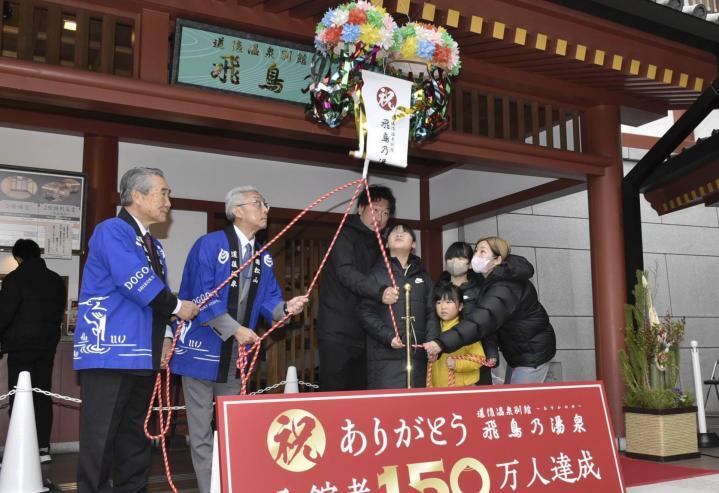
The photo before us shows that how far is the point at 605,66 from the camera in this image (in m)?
4.36

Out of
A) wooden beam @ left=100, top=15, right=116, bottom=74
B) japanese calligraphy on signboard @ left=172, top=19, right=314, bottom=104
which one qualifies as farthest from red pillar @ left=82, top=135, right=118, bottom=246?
japanese calligraphy on signboard @ left=172, top=19, right=314, bottom=104

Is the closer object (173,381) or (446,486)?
(446,486)

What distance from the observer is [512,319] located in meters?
3.66

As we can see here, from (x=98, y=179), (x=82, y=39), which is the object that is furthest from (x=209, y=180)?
(x=82, y=39)

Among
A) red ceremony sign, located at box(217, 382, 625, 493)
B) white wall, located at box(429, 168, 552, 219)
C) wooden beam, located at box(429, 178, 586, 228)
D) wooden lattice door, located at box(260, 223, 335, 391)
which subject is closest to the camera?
red ceremony sign, located at box(217, 382, 625, 493)

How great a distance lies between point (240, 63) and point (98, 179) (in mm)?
2195

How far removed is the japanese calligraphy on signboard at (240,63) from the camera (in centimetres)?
353

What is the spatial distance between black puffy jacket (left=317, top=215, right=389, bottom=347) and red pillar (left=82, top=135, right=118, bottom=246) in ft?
8.43

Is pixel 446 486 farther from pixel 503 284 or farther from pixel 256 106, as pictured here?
pixel 256 106

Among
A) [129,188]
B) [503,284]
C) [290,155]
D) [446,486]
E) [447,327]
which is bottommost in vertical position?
[446,486]

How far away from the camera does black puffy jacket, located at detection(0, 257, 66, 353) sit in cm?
448

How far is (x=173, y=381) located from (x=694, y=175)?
4.44 m

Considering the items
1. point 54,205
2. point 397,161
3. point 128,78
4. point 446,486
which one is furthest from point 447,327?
point 54,205

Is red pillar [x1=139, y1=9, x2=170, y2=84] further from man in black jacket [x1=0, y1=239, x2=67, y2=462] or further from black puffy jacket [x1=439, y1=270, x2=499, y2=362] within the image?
black puffy jacket [x1=439, y1=270, x2=499, y2=362]
